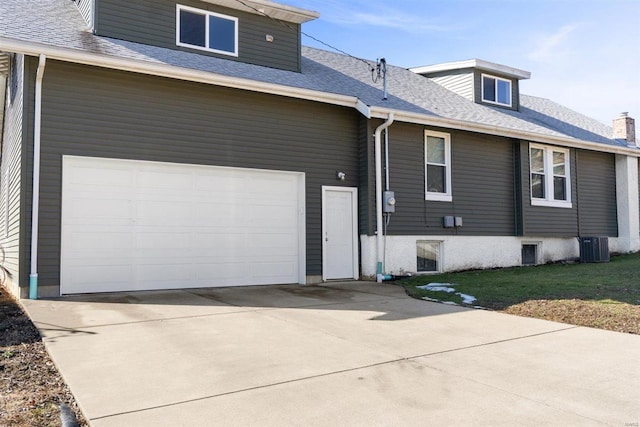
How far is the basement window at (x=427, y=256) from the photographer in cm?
1177

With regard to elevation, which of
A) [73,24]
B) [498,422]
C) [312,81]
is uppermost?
[73,24]

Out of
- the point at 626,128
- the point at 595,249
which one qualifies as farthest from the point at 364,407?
the point at 626,128

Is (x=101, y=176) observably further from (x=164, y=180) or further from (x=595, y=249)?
(x=595, y=249)

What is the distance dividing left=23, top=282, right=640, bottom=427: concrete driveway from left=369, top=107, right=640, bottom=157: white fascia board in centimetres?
509

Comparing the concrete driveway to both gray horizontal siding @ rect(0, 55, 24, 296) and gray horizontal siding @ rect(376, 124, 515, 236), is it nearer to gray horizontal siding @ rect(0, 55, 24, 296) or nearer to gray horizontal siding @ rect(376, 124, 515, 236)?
gray horizontal siding @ rect(0, 55, 24, 296)

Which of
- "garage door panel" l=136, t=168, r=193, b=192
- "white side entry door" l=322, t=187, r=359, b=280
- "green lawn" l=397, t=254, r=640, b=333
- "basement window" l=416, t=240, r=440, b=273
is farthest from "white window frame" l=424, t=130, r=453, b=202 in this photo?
"garage door panel" l=136, t=168, r=193, b=192

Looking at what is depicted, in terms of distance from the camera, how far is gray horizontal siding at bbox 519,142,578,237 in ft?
43.8

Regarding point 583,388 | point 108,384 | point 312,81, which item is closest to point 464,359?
point 583,388

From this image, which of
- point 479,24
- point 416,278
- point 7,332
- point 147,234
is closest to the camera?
point 7,332

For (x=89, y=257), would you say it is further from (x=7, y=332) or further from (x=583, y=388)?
(x=583, y=388)

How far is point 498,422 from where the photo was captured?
315 cm

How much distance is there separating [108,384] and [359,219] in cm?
776

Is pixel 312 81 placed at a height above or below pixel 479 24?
below

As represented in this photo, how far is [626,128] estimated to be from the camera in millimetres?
16203
